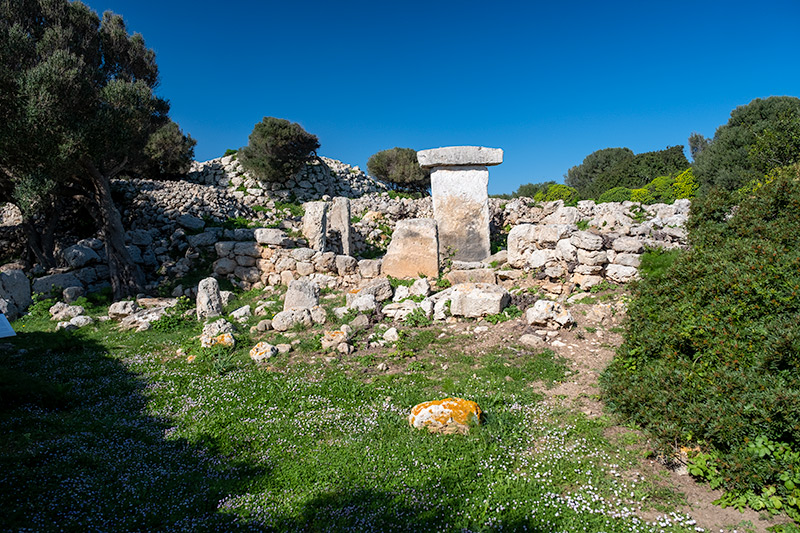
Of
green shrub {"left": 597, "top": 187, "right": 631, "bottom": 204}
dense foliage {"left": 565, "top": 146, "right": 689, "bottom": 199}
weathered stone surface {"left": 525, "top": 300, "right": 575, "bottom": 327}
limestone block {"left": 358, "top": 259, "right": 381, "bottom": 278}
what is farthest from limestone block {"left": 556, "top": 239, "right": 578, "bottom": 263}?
dense foliage {"left": 565, "top": 146, "right": 689, "bottom": 199}

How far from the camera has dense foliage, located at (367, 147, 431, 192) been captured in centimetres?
3023

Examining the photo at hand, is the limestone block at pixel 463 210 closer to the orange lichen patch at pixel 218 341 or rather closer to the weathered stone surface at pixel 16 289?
the orange lichen patch at pixel 218 341

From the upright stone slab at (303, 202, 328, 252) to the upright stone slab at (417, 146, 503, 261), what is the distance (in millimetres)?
3779

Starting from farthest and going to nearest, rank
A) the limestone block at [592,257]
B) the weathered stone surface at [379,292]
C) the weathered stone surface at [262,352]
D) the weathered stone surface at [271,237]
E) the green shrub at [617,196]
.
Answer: the green shrub at [617,196] → the weathered stone surface at [271,237] → the weathered stone surface at [379,292] → the limestone block at [592,257] → the weathered stone surface at [262,352]

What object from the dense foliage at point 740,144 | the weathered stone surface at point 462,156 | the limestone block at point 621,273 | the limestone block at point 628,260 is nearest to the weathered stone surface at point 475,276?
the limestone block at point 621,273

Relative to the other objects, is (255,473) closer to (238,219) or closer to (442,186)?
(442,186)

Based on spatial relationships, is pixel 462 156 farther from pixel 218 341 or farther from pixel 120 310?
pixel 120 310

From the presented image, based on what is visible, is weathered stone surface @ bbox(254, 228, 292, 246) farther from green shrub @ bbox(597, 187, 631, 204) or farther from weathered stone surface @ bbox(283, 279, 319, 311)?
green shrub @ bbox(597, 187, 631, 204)

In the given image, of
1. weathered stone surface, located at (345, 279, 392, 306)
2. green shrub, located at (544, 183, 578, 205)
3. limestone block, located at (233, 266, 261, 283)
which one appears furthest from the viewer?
green shrub, located at (544, 183, 578, 205)

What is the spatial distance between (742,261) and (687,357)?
1.17 m

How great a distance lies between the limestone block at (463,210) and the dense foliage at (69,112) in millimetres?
9198

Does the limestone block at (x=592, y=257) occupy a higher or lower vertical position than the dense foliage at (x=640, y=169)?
lower

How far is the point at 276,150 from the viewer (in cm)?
2398

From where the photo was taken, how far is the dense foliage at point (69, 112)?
10445mm
